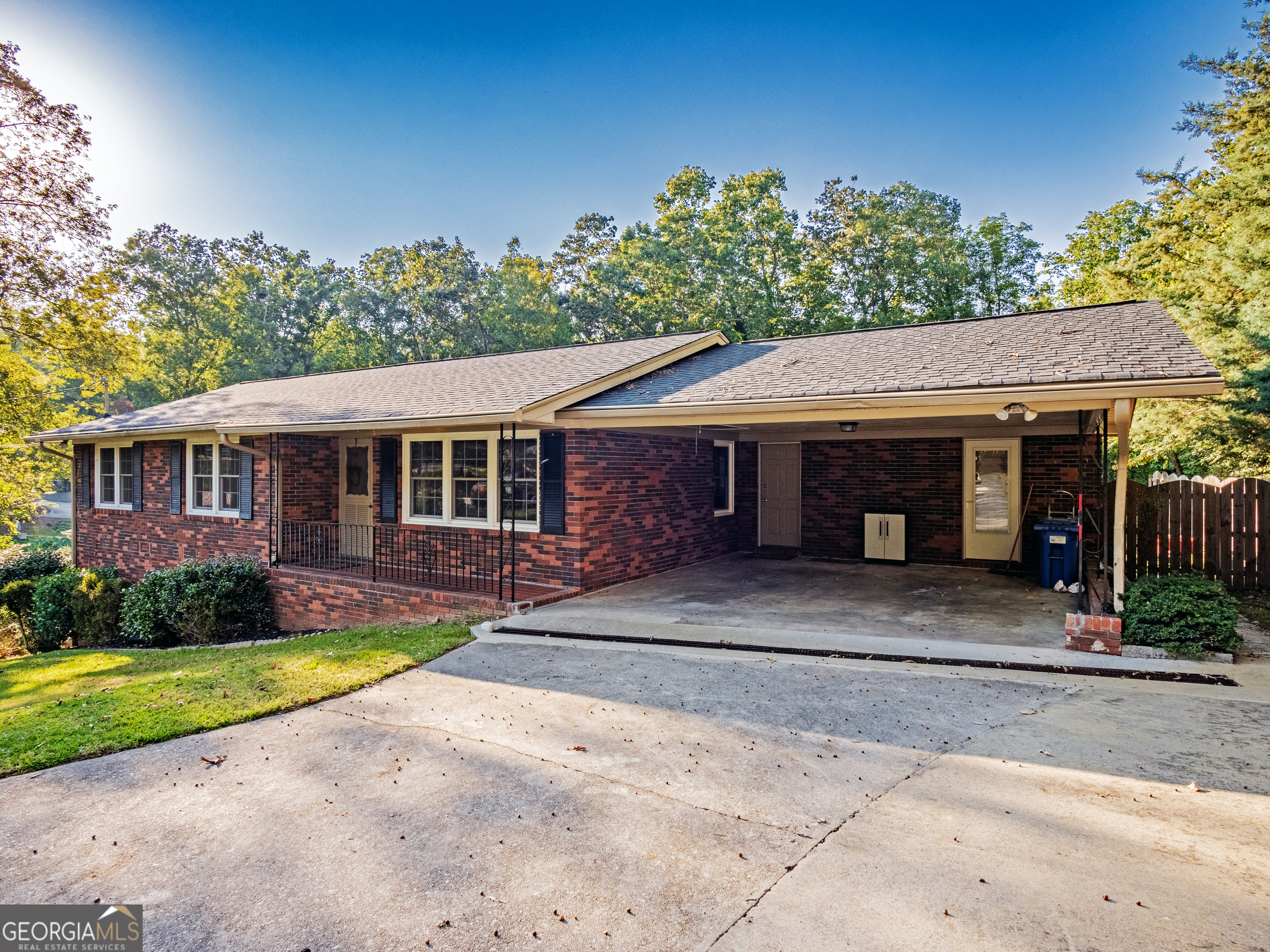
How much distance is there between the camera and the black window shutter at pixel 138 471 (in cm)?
1412

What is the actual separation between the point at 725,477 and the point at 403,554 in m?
6.15

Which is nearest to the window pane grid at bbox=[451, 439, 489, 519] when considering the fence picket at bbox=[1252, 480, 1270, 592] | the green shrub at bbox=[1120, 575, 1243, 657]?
the green shrub at bbox=[1120, 575, 1243, 657]

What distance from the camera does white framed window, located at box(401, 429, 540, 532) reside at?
391 inches

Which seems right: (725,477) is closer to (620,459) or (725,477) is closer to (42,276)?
(620,459)

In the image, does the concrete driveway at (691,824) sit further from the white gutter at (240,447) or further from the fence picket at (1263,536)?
the white gutter at (240,447)

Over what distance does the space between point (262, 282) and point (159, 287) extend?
8551mm

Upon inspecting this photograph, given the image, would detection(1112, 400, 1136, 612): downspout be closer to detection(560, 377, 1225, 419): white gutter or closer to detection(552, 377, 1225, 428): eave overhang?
detection(552, 377, 1225, 428): eave overhang

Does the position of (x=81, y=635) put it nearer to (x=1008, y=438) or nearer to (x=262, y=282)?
(x=1008, y=438)

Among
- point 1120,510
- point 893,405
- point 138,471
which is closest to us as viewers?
point 1120,510

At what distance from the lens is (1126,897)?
275 centimetres

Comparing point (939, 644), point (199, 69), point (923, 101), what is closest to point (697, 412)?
point (939, 644)

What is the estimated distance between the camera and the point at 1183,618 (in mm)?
6215

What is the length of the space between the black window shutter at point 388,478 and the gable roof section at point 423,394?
0.75 metres

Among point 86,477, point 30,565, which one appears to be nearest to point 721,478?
point 86,477
